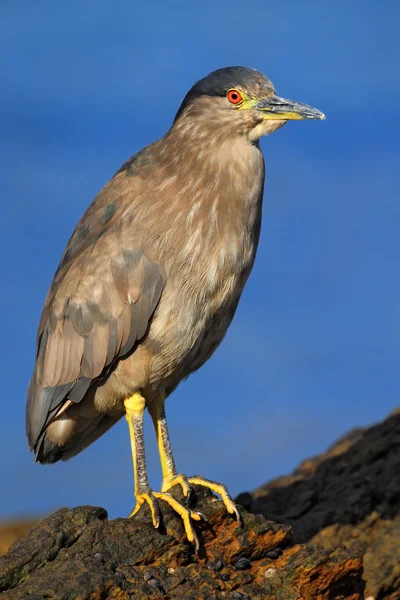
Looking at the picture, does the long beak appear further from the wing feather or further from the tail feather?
the tail feather

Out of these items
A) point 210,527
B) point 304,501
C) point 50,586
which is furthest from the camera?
point 304,501

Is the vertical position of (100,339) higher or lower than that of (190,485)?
higher

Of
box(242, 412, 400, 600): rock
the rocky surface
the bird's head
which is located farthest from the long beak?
box(242, 412, 400, 600): rock

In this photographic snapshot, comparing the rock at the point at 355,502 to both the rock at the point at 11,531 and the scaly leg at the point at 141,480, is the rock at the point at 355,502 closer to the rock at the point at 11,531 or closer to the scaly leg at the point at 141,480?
the scaly leg at the point at 141,480

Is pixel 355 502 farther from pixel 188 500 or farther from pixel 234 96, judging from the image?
pixel 234 96

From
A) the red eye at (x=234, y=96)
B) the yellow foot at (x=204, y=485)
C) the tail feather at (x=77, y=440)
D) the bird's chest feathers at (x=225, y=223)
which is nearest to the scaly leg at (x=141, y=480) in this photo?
the yellow foot at (x=204, y=485)

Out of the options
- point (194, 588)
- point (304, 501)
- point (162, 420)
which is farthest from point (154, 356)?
point (304, 501)

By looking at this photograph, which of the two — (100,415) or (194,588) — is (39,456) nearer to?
(100,415)
